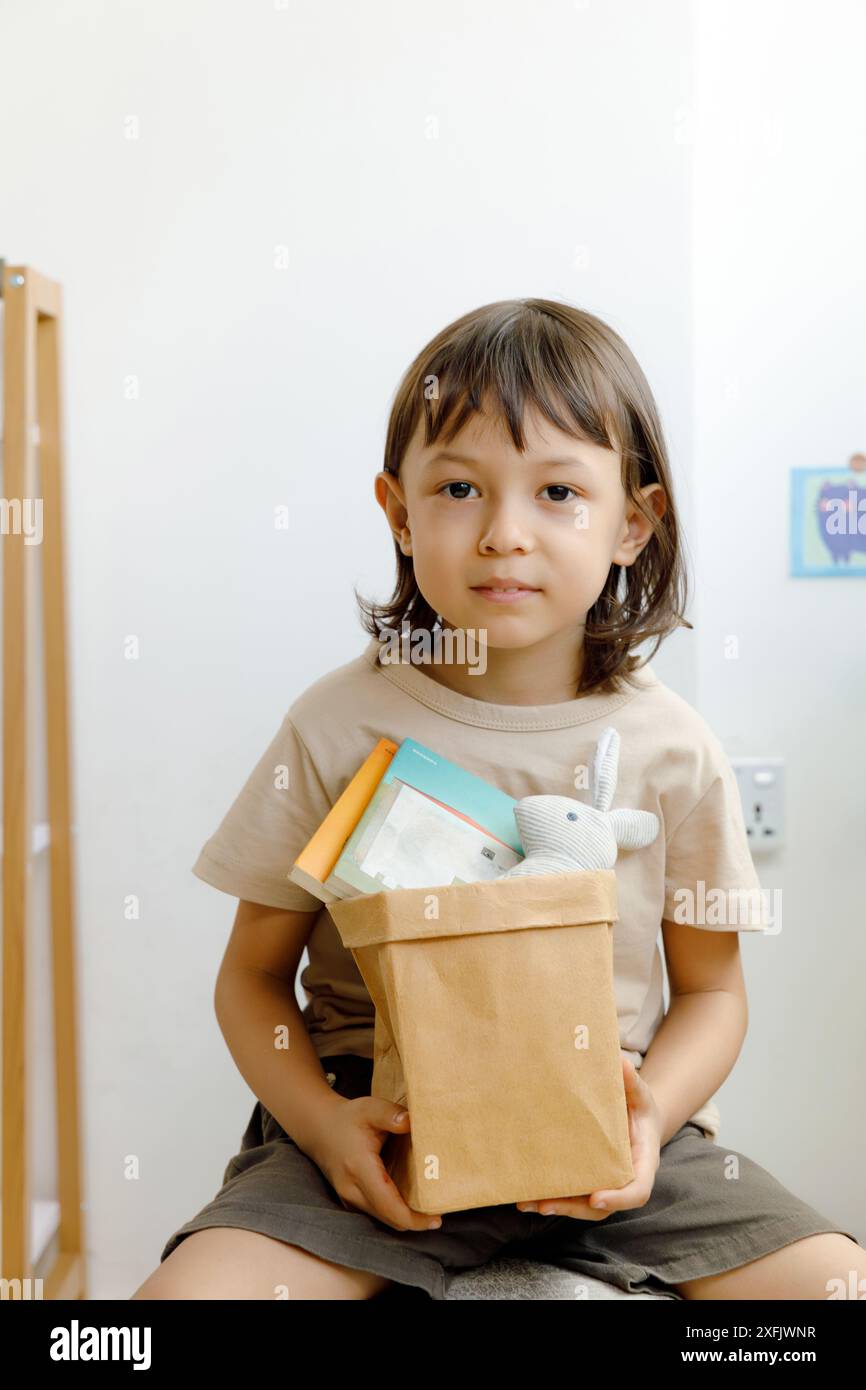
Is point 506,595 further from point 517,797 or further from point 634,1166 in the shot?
Answer: point 634,1166

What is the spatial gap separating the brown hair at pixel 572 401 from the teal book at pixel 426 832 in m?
0.21

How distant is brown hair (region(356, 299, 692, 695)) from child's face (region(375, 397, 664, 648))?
0.02 meters

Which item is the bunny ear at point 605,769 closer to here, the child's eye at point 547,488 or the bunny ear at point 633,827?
the bunny ear at point 633,827

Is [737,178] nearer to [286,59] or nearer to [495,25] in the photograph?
[495,25]

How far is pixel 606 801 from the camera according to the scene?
3.03ft

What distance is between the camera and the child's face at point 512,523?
0.92 m

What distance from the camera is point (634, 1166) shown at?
859 millimetres

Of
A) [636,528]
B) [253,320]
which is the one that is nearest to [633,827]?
[636,528]

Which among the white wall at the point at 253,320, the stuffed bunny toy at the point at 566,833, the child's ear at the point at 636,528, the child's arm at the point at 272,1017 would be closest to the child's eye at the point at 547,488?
the child's ear at the point at 636,528

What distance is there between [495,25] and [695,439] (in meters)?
0.49

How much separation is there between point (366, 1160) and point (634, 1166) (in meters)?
0.18

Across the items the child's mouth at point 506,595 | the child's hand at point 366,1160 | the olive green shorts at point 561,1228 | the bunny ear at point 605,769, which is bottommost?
the olive green shorts at point 561,1228
